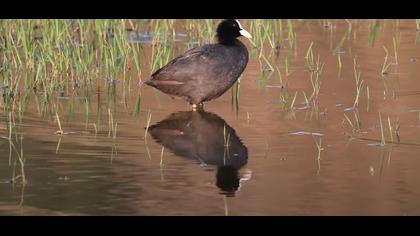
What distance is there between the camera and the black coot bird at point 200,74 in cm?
1084

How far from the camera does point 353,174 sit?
25.4 feet

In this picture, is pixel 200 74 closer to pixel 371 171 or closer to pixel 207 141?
pixel 207 141

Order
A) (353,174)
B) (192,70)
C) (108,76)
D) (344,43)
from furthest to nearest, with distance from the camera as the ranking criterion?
(344,43) < (108,76) < (192,70) < (353,174)

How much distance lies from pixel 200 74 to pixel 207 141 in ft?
6.11

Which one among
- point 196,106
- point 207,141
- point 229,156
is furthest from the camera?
point 196,106

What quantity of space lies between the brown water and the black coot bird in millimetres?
211

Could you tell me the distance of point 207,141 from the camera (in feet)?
30.0

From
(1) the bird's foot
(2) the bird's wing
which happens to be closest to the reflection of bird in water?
(1) the bird's foot

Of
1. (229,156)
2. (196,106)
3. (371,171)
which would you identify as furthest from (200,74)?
(371,171)

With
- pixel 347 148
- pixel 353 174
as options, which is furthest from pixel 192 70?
pixel 353 174

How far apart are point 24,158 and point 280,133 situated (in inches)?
92.5

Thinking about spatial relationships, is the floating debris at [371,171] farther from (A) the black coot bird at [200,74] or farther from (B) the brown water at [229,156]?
(A) the black coot bird at [200,74]

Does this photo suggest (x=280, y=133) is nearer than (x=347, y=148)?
No
